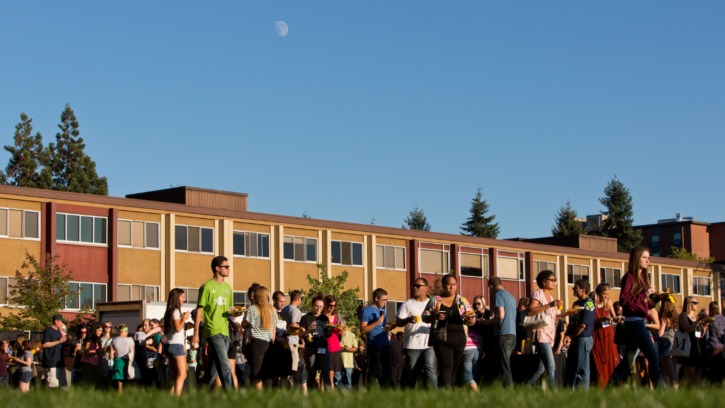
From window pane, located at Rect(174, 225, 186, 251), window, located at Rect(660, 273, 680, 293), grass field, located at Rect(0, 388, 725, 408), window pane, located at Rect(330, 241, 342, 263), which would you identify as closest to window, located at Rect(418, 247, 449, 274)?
window pane, located at Rect(330, 241, 342, 263)

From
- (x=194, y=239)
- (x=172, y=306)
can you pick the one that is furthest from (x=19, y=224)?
(x=172, y=306)

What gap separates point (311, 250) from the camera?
157 feet

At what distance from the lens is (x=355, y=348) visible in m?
15.8

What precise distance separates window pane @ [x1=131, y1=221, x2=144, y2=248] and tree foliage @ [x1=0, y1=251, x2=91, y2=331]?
190 inches

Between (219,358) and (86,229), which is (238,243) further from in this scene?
(219,358)

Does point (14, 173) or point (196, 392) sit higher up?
point (14, 173)

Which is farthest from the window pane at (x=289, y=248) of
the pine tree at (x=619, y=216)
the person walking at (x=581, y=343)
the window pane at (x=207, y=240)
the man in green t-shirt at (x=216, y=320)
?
the pine tree at (x=619, y=216)

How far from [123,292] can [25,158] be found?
45434 millimetres

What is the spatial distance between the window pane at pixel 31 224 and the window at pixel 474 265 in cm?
2647

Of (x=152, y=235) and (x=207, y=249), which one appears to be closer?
(x=152, y=235)

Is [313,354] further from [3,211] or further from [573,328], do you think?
[3,211]

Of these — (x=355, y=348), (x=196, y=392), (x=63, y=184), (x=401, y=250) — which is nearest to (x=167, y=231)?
(x=401, y=250)

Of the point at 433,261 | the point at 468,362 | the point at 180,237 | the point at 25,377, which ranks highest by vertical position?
the point at 180,237

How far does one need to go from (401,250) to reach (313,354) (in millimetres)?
38347
